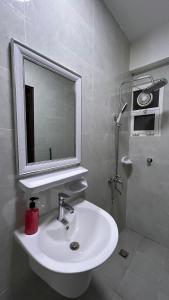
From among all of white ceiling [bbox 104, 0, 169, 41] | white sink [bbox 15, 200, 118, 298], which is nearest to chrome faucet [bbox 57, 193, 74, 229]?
white sink [bbox 15, 200, 118, 298]

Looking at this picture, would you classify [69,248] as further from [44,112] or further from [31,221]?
[44,112]

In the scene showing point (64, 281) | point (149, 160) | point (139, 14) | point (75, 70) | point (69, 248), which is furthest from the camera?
point (149, 160)

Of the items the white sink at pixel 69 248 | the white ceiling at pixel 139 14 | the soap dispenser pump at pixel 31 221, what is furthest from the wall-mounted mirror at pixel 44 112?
the white ceiling at pixel 139 14

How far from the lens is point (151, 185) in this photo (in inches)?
65.9

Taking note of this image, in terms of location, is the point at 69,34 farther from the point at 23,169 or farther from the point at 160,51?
the point at 160,51

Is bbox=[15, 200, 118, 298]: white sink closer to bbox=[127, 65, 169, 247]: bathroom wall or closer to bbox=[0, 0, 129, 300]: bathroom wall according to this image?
bbox=[0, 0, 129, 300]: bathroom wall

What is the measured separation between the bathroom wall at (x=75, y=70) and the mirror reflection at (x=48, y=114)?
0.33 feet

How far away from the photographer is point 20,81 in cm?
67

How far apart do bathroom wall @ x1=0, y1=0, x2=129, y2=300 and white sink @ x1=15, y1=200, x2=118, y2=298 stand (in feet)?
0.44

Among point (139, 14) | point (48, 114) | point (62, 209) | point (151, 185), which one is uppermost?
point (139, 14)

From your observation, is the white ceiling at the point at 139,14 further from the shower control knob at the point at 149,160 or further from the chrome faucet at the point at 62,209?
the chrome faucet at the point at 62,209

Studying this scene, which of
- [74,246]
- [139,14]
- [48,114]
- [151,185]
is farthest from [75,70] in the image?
[151,185]

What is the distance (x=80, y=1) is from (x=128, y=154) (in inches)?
61.7

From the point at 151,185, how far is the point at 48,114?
4.99 feet
